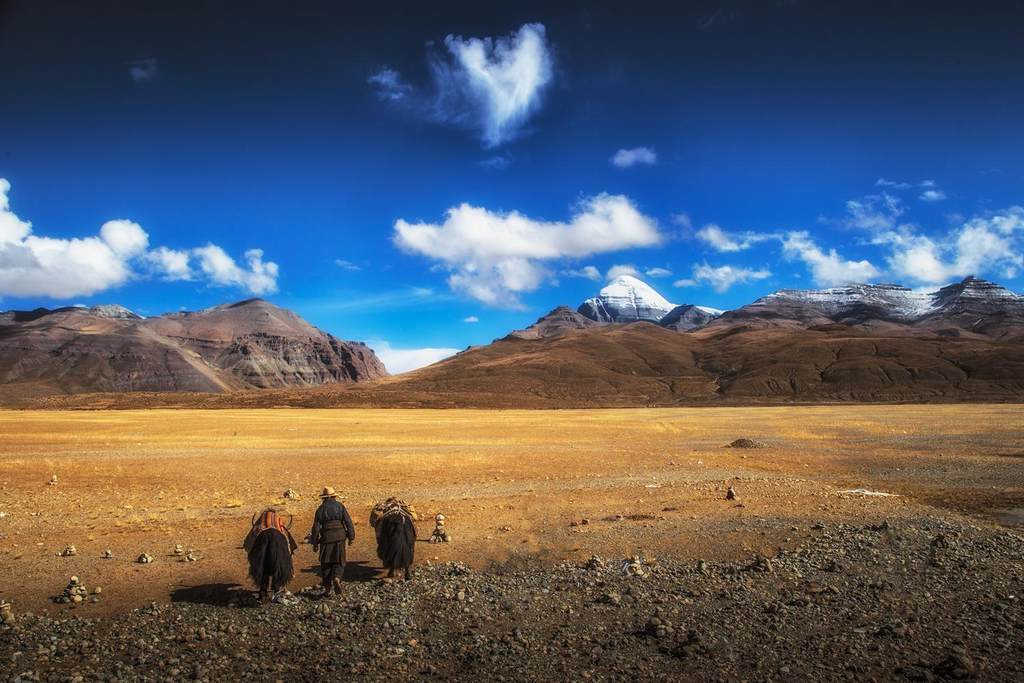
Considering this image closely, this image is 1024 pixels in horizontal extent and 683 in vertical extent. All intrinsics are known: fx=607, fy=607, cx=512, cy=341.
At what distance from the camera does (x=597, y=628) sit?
10.4m

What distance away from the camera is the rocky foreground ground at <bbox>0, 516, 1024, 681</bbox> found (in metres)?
8.85

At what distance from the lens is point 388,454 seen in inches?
1324

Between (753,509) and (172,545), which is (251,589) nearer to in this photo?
(172,545)

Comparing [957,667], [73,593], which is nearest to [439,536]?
[73,593]

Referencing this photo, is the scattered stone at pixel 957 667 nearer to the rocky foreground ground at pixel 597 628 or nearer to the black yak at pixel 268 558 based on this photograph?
the rocky foreground ground at pixel 597 628

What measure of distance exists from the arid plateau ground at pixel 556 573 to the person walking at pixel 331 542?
2.07 ft

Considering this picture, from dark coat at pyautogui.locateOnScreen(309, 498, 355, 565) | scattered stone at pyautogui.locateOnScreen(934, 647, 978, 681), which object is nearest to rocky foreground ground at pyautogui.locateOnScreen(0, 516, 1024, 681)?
scattered stone at pyautogui.locateOnScreen(934, 647, 978, 681)

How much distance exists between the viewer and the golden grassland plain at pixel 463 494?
1415 cm

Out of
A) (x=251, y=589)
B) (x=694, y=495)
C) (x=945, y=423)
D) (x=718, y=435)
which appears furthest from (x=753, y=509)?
(x=945, y=423)

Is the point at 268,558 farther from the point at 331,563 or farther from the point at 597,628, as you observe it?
the point at 597,628

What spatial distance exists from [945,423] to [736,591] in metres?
61.3

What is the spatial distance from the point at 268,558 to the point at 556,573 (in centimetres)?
585

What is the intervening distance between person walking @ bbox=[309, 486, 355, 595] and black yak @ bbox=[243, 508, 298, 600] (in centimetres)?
→ 61

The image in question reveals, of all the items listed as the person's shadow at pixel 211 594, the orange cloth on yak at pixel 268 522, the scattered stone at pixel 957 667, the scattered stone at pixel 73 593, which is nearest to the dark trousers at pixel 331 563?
the orange cloth on yak at pixel 268 522
